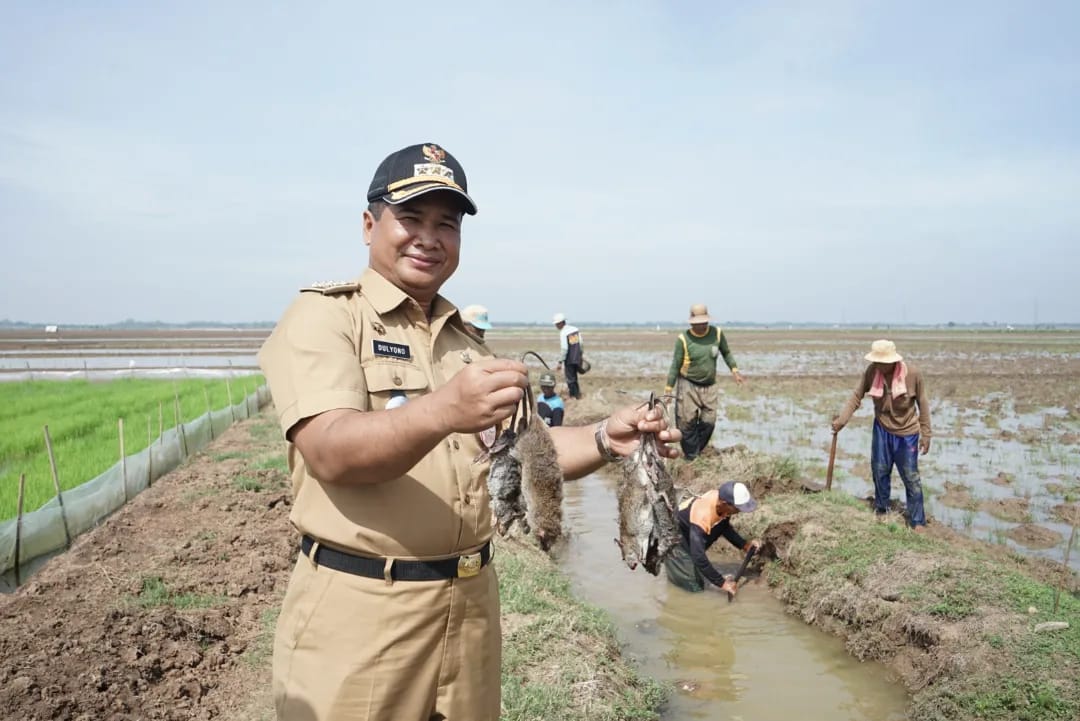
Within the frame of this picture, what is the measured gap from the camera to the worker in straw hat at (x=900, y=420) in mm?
8203

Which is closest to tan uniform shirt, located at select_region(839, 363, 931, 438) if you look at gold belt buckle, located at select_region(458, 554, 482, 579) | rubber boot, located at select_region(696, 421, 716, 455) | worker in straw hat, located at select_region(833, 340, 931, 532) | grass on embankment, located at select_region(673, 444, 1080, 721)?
worker in straw hat, located at select_region(833, 340, 931, 532)

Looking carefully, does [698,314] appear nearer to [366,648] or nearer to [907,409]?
[907,409]

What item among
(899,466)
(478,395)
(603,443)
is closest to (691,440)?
(899,466)

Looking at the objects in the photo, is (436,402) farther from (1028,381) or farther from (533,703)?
(1028,381)

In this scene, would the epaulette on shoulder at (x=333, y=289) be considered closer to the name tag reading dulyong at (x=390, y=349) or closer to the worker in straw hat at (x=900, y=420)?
the name tag reading dulyong at (x=390, y=349)

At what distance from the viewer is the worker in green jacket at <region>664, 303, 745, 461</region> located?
10578 mm

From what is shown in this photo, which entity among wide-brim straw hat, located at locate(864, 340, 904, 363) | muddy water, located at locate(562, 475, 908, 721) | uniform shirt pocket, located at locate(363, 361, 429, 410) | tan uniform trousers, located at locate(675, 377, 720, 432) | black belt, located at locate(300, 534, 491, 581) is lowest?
muddy water, located at locate(562, 475, 908, 721)

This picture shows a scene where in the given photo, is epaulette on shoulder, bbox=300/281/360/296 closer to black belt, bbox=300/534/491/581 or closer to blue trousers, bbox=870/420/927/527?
black belt, bbox=300/534/491/581

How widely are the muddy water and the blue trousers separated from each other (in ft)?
6.74

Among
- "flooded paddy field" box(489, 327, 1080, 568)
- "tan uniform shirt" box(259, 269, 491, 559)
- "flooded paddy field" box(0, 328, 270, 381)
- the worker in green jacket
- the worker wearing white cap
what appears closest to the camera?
"tan uniform shirt" box(259, 269, 491, 559)

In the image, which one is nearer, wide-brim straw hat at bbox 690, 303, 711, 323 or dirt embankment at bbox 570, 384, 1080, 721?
dirt embankment at bbox 570, 384, 1080, 721

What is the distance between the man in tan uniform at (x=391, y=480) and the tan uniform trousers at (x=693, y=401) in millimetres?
8572

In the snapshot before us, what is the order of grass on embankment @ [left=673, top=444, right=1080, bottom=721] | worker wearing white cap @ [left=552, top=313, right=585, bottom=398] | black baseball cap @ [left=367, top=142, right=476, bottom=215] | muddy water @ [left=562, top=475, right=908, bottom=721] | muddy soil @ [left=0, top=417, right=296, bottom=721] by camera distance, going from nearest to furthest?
black baseball cap @ [left=367, top=142, right=476, bottom=215], muddy soil @ [left=0, top=417, right=296, bottom=721], grass on embankment @ [left=673, top=444, right=1080, bottom=721], muddy water @ [left=562, top=475, right=908, bottom=721], worker wearing white cap @ [left=552, top=313, right=585, bottom=398]

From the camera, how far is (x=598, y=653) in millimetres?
5551
